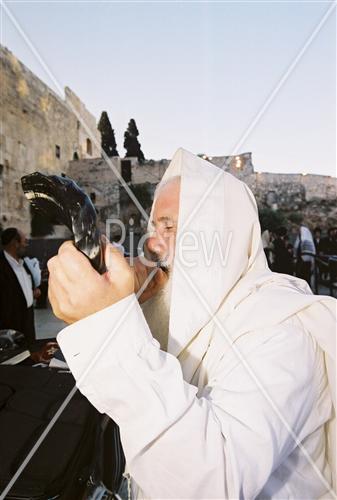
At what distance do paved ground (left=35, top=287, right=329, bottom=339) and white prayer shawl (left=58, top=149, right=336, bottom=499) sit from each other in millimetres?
5030

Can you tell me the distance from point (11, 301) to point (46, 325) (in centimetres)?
307

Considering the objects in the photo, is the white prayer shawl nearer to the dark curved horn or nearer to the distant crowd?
the dark curved horn

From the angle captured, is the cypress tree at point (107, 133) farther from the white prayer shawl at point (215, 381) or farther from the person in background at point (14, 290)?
the white prayer shawl at point (215, 381)

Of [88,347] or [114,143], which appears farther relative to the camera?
[114,143]

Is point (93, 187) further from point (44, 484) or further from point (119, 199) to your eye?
point (44, 484)

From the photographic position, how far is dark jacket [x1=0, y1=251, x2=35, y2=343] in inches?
143

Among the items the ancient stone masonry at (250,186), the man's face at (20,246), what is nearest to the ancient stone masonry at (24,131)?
the ancient stone masonry at (250,186)

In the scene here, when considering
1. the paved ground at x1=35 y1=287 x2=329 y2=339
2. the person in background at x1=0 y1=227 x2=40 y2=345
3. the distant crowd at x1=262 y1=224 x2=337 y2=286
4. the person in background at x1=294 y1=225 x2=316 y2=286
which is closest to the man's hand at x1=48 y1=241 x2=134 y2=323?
the person in background at x1=0 y1=227 x2=40 y2=345

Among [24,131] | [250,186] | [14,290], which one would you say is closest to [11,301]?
[14,290]

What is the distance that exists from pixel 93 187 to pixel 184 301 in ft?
90.2

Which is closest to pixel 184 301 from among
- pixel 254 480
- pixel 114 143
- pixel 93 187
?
pixel 254 480

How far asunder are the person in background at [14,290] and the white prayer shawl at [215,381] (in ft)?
10.2

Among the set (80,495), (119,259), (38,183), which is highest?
(38,183)

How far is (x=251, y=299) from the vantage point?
966 millimetres
